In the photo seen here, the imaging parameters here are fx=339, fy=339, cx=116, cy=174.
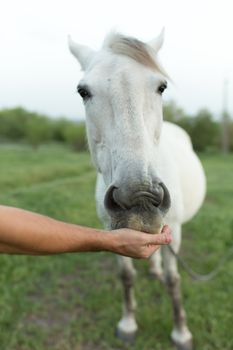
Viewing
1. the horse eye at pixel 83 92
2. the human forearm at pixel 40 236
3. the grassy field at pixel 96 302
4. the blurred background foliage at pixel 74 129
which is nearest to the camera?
the human forearm at pixel 40 236

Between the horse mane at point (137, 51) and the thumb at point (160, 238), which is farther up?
the horse mane at point (137, 51)

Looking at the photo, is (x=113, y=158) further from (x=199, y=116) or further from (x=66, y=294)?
(x=199, y=116)

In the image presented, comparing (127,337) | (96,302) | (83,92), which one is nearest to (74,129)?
(96,302)

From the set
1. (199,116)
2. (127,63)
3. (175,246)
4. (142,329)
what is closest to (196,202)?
(175,246)

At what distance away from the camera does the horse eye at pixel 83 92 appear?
1.78m

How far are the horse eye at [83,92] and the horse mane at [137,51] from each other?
0.30 metres

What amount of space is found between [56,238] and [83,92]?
0.82 metres

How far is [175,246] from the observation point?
2682 millimetres

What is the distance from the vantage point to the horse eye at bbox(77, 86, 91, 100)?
70.3 inches

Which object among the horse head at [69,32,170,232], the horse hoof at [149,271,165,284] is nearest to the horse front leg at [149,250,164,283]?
the horse hoof at [149,271,165,284]

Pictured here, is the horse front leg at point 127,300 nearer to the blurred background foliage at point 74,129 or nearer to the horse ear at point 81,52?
the horse ear at point 81,52

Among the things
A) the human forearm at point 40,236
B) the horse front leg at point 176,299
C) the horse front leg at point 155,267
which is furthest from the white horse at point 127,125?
the horse front leg at point 155,267

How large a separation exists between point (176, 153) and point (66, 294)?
1.80 m

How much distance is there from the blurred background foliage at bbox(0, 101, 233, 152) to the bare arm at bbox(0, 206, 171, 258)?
805 inches
